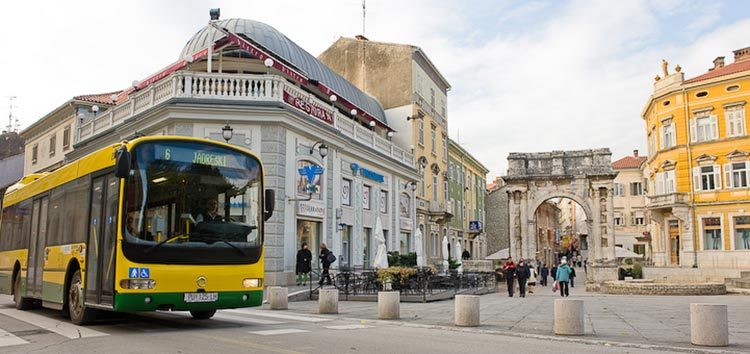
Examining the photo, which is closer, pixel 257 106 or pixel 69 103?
pixel 257 106

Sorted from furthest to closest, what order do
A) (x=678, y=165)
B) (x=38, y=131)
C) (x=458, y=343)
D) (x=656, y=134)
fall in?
1. (x=656, y=134)
2. (x=678, y=165)
3. (x=38, y=131)
4. (x=458, y=343)

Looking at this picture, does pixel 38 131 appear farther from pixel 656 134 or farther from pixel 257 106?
pixel 656 134

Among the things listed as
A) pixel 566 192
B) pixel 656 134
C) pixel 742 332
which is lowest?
pixel 742 332

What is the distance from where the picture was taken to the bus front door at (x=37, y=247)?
12942mm

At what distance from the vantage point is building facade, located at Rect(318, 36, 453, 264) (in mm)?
40594

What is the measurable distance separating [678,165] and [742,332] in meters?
38.0

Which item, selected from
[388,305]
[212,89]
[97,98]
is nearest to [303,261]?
[212,89]

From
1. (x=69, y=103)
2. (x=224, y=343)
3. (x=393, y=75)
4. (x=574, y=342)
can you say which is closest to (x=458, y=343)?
(x=574, y=342)

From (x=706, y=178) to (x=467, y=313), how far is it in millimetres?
39139

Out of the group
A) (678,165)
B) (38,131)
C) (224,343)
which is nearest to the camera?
(224,343)

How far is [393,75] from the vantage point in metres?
41.3

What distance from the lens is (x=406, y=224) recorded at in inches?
1474

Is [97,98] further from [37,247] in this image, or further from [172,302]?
[172,302]

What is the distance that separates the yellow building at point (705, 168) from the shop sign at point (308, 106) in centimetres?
2981
